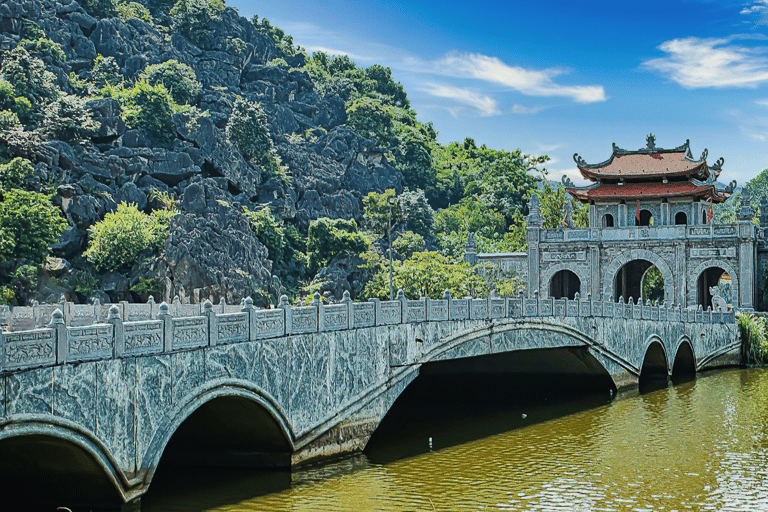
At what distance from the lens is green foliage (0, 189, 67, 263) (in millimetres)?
46719

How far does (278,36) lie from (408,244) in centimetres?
4591

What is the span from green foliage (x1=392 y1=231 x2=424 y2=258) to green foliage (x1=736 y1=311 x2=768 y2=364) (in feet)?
93.9

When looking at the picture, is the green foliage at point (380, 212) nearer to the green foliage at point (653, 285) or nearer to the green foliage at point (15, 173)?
the green foliage at point (653, 285)

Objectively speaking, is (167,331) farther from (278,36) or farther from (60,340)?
(278,36)

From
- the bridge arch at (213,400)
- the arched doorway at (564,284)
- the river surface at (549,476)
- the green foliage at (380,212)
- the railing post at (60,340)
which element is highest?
the green foliage at (380,212)

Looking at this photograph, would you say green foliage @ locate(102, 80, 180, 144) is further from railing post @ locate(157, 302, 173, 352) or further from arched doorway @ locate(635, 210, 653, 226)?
railing post @ locate(157, 302, 173, 352)

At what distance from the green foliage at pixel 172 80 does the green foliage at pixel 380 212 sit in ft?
62.0

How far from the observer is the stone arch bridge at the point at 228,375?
38.1 feet

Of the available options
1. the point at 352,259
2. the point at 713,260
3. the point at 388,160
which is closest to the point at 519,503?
the point at 713,260

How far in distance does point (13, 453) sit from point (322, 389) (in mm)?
6415

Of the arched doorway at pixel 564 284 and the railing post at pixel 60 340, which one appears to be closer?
the railing post at pixel 60 340

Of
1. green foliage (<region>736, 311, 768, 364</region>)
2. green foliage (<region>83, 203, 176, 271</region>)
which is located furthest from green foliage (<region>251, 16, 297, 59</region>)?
green foliage (<region>736, 311, 768, 364</region>)

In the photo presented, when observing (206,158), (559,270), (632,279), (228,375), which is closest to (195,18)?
(206,158)

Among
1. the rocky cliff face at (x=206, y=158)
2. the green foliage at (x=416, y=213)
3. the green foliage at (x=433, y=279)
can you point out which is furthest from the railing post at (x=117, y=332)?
the green foliage at (x=416, y=213)
